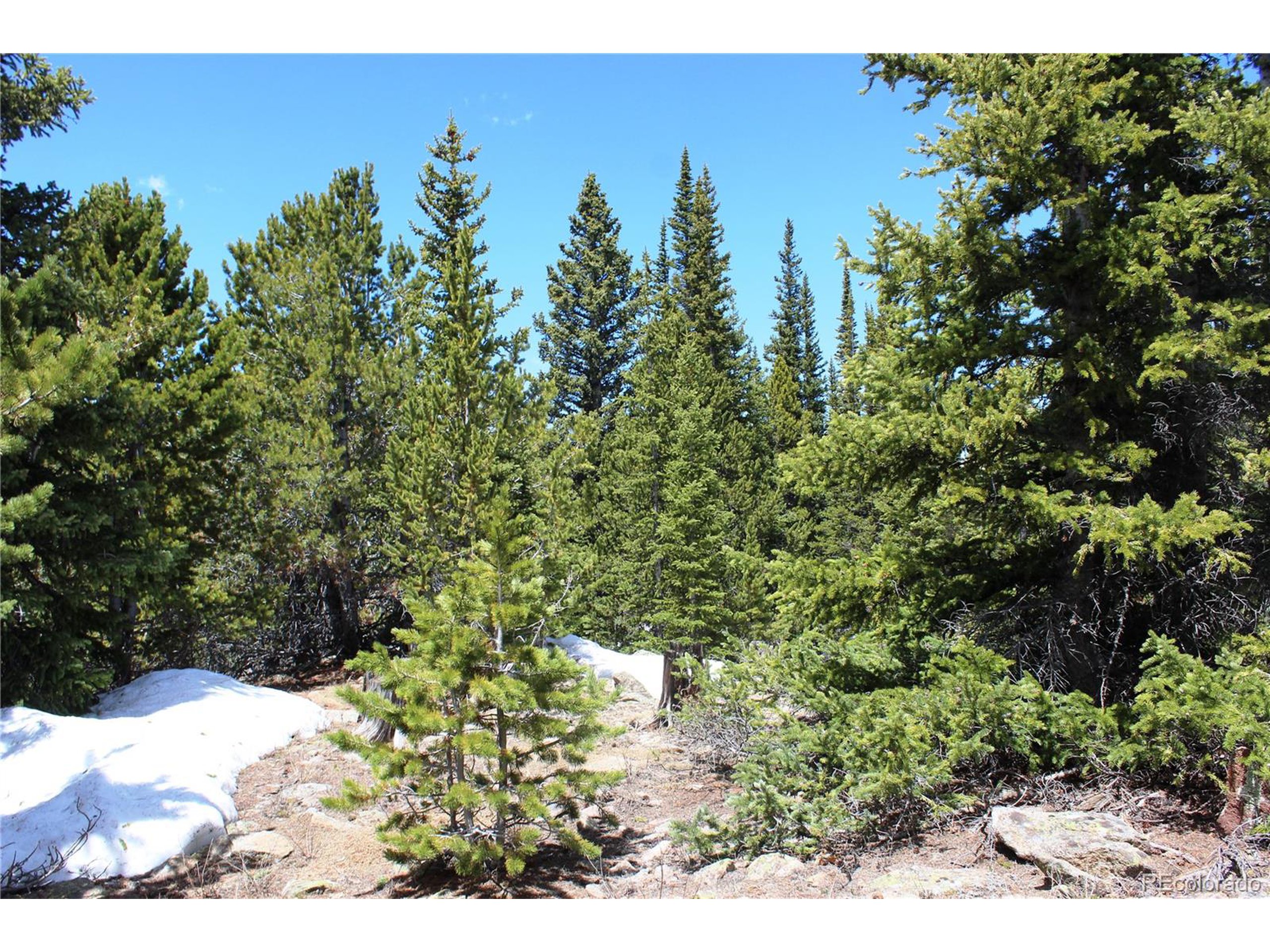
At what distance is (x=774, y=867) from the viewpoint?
585 centimetres

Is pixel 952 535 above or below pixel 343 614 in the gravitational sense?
above

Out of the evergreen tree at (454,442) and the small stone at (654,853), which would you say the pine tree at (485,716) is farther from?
the evergreen tree at (454,442)

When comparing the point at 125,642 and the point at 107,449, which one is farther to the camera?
the point at 125,642

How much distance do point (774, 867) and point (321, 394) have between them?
44.1ft

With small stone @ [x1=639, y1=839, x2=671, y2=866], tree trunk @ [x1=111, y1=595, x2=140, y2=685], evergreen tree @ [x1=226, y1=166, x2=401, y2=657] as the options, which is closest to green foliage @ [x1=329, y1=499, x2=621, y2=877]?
small stone @ [x1=639, y1=839, x2=671, y2=866]

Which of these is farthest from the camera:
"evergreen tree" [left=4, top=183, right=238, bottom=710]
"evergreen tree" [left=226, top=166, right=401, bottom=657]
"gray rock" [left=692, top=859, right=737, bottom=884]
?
"evergreen tree" [left=226, top=166, right=401, bottom=657]

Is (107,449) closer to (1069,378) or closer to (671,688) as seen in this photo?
(1069,378)

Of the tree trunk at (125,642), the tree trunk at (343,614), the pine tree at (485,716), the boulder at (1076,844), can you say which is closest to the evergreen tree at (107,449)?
the tree trunk at (125,642)

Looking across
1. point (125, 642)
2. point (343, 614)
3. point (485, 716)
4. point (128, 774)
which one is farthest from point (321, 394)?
point (485, 716)

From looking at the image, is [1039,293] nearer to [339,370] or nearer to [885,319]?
[885,319]

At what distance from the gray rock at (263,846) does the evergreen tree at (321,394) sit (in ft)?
26.2

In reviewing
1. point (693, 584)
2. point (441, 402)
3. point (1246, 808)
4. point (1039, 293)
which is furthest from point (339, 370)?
point (1246, 808)

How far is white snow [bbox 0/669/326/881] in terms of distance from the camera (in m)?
5.66

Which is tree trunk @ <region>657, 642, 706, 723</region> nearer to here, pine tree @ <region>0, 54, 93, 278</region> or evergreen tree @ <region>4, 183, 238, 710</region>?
evergreen tree @ <region>4, 183, 238, 710</region>
